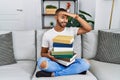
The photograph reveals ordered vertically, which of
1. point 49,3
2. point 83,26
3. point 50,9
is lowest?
point 83,26

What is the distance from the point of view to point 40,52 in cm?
213

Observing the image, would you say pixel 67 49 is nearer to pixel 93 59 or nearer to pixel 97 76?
pixel 97 76

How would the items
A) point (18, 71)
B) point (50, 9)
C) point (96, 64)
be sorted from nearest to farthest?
point (18, 71), point (96, 64), point (50, 9)

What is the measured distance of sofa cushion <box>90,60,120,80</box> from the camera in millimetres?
1758

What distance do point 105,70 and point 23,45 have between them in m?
0.91

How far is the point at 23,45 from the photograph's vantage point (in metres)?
2.16

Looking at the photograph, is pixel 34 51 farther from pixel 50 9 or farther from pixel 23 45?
pixel 50 9

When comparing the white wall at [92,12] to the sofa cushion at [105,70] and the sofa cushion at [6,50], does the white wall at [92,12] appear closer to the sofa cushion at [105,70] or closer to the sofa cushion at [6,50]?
the sofa cushion at [105,70]

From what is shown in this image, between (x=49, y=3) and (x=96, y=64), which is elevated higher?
(x=49, y=3)

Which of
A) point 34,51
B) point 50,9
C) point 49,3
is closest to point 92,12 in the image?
point 50,9

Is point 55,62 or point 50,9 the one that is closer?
point 55,62

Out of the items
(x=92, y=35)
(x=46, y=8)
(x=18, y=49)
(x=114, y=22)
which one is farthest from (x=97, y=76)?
(x=46, y=8)

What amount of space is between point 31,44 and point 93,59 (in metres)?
0.72

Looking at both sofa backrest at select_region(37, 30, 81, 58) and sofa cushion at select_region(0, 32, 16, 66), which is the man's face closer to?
sofa backrest at select_region(37, 30, 81, 58)
